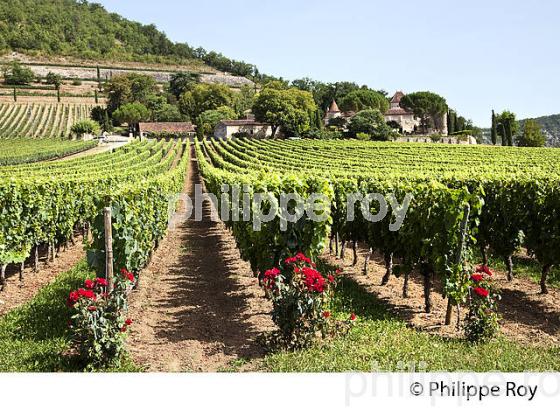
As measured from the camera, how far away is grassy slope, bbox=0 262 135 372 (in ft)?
25.7

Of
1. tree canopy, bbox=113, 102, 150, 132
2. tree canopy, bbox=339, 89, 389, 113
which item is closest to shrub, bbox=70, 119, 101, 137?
tree canopy, bbox=113, 102, 150, 132

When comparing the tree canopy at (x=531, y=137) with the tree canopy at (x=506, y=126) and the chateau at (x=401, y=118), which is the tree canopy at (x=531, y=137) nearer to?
the tree canopy at (x=506, y=126)

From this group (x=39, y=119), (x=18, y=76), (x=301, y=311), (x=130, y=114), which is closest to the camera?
(x=301, y=311)

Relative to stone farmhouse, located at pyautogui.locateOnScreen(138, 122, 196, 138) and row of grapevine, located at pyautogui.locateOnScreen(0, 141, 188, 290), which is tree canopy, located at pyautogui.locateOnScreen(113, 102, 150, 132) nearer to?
stone farmhouse, located at pyautogui.locateOnScreen(138, 122, 196, 138)

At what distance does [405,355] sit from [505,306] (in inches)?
181

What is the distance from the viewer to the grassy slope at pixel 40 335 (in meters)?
7.82

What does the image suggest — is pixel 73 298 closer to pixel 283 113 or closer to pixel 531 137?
pixel 283 113

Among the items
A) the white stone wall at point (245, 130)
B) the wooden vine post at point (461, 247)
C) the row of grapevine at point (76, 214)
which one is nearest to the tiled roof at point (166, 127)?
the white stone wall at point (245, 130)

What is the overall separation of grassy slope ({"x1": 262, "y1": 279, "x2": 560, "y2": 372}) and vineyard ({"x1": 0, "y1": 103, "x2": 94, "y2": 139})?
9696 centimetres

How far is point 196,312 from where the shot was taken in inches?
432

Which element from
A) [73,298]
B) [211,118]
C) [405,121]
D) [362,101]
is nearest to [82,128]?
[211,118]

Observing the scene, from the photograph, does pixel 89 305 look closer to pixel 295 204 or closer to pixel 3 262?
pixel 295 204

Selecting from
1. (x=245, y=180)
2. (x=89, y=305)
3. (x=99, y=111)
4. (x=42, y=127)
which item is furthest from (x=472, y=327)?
(x=99, y=111)

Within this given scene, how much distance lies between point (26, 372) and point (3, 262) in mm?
6008
